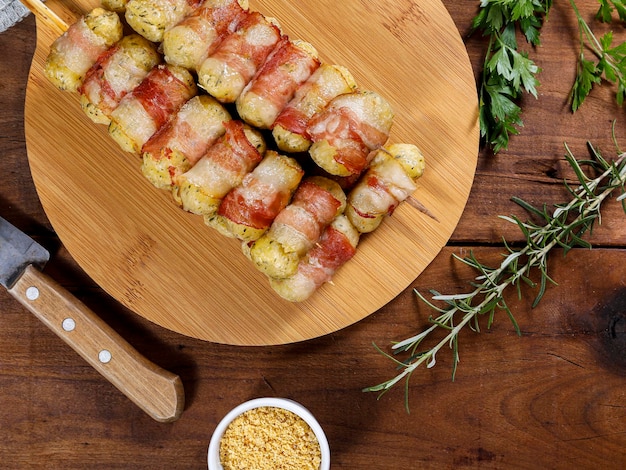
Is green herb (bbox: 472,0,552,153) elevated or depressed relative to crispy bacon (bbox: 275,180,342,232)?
elevated

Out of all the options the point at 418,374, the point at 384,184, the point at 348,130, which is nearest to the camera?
the point at 348,130

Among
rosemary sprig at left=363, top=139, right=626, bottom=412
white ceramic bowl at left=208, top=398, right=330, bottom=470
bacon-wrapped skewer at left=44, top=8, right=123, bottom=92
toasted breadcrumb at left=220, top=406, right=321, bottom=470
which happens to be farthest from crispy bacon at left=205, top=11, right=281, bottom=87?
toasted breadcrumb at left=220, top=406, right=321, bottom=470

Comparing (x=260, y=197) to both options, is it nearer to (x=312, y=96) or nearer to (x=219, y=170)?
(x=219, y=170)

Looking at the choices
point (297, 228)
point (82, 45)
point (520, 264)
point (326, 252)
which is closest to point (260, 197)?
point (297, 228)

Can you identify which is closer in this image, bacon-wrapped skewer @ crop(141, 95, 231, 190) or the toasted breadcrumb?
bacon-wrapped skewer @ crop(141, 95, 231, 190)

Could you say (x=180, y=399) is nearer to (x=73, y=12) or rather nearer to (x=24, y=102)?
(x=24, y=102)

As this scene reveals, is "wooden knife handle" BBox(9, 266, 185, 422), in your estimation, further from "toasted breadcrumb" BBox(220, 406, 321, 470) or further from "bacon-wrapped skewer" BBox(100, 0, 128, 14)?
"bacon-wrapped skewer" BBox(100, 0, 128, 14)

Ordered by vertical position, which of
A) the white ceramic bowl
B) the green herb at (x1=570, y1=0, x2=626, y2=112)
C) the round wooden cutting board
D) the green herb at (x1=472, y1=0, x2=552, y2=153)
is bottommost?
the white ceramic bowl
